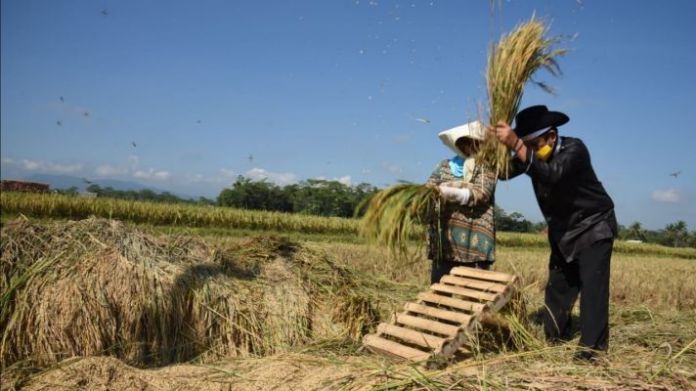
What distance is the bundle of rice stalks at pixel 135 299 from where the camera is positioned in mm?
3258

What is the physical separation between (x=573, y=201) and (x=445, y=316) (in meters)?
1.11

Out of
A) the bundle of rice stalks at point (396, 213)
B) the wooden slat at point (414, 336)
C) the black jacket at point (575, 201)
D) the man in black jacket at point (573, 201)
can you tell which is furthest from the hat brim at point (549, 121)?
the wooden slat at point (414, 336)

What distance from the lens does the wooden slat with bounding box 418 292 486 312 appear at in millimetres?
3163

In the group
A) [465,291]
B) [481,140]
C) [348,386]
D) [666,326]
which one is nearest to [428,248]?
[465,291]

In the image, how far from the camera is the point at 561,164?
3.10 m

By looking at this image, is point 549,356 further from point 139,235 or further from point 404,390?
point 139,235

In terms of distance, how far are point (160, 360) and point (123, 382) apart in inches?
28.3

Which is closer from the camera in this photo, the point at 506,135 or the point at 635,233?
the point at 506,135

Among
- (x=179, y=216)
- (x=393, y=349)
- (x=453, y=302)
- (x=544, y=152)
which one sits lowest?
(x=393, y=349)

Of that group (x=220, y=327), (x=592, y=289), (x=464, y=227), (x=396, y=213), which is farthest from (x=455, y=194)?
(x=220, y=327)

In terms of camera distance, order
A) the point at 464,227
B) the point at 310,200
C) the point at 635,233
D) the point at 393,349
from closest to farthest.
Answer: the point at 393,349 → the point at 464,227 → the point at 310,200 → the point at 635,233

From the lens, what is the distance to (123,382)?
2.80 m

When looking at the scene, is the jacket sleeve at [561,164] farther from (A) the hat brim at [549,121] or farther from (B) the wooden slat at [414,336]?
(B) the wooden slat at [414,336]

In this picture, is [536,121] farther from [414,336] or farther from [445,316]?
[414,336]
